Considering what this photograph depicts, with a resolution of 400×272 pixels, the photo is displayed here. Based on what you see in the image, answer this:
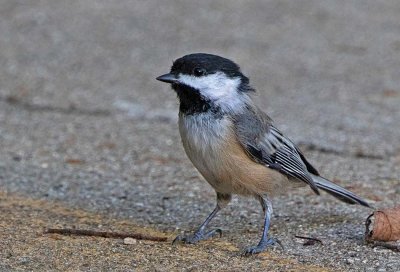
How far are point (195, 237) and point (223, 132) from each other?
698 mm

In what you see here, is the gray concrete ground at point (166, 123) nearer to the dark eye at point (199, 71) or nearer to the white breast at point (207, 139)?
the white breast at point (207, 139)

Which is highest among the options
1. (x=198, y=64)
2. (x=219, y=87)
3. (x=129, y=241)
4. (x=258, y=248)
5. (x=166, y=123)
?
(x=198, y=64)

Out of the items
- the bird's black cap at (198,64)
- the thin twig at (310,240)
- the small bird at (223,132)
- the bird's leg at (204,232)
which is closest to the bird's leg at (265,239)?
the small bird at (223,132)

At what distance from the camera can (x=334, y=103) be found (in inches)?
343

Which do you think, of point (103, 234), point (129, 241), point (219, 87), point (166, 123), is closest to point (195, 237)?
point (129, 241)

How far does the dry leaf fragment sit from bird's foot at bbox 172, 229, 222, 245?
38.4 inches

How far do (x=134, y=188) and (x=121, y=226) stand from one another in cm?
101

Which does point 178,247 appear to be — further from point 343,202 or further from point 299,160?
point 343,202

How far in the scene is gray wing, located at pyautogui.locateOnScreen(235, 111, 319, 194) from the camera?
17.3 feet

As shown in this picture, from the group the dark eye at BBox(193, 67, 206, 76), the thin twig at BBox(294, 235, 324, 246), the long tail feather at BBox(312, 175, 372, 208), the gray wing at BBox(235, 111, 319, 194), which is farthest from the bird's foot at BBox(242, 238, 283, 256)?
the dark eye at BBox(193, 67, 206, 76)

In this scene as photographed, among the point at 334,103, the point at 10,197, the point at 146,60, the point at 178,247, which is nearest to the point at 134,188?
the point at 10,197

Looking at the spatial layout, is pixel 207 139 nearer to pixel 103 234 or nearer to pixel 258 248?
pixel 258 248

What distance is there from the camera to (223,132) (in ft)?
17.0

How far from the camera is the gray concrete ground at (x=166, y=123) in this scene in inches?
198
